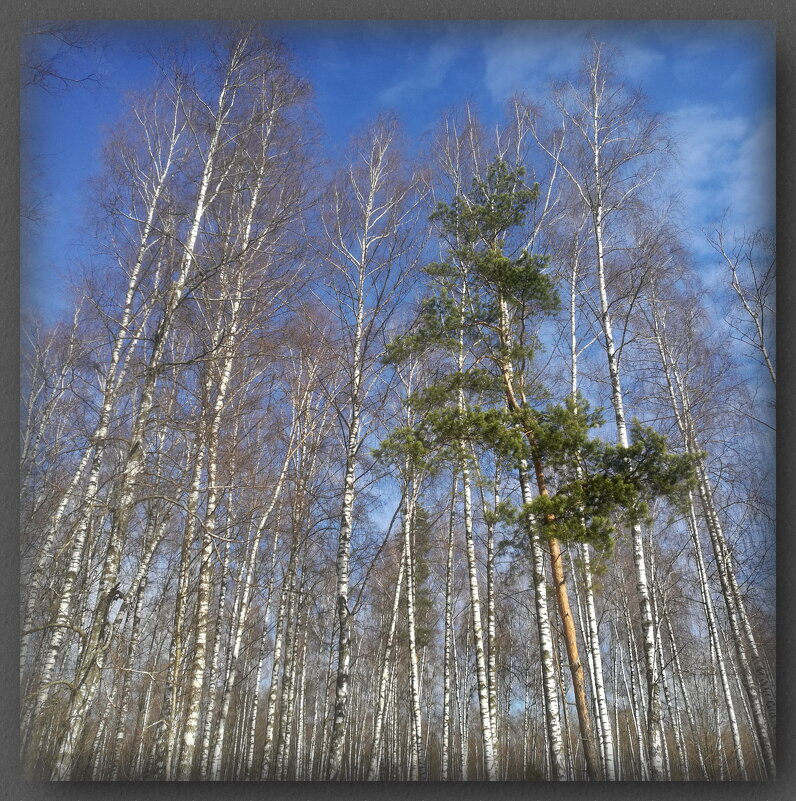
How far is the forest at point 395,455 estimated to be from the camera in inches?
158

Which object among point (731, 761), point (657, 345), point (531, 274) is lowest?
point (731, 761)

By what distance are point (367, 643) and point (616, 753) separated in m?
1.52

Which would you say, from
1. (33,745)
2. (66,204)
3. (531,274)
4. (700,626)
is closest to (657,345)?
(531,274)

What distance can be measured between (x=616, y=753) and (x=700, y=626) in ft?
2.77

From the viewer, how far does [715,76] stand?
438 centimetres

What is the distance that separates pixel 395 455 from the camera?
4.32 m

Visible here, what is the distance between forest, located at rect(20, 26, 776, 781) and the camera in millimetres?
4020

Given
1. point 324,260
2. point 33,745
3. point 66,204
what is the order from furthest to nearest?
point 324,260
point 66,204
point 33,745

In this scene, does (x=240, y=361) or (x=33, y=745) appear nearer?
(x=33, y=745)

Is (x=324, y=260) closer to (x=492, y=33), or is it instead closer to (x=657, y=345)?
(x=492, y=33)

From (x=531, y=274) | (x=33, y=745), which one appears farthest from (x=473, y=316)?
(x=33, y=745)

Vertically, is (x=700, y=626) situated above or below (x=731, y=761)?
above

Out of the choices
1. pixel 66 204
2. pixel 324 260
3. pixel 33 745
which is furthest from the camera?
pixel 324 260

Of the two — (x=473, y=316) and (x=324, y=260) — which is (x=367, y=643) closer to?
(x=473, y=316)
